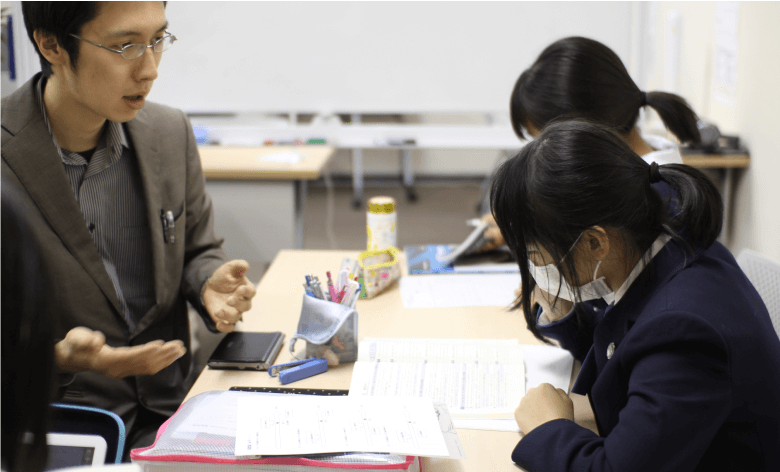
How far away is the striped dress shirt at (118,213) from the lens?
134 centimetres

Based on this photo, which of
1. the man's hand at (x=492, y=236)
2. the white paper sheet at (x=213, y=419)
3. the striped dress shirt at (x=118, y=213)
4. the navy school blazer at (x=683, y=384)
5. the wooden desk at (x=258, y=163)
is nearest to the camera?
the navy school blazer at (x=683, y=384)

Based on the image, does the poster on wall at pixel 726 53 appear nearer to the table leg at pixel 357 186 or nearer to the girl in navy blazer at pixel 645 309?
the girl in navy blazer at pixel 645 309

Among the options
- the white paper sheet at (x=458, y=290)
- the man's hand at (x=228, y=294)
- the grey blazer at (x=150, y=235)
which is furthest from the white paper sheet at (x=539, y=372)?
the grey blazer at (x=150, y=235)

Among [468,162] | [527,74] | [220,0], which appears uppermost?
[220,0]

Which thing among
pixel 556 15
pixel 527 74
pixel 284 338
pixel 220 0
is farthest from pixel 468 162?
pixel 284 338

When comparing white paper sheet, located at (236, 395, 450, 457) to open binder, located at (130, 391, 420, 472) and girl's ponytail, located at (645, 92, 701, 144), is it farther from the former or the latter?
girl's ponytail, located at (645, 92, 701, 144)

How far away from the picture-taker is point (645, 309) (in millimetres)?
842

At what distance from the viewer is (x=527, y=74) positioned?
1527 millimetres

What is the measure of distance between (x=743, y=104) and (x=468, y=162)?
2.93m

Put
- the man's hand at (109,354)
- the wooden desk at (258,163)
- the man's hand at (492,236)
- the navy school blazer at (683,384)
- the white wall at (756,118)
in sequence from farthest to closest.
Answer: the wooden desk at (258,163) < the white wall at (756,118) < the man's hand at (492,236) < the man's hand at (109,354) < the navy school blazer at (683,384)

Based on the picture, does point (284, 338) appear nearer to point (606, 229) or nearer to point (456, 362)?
point (456, 362)

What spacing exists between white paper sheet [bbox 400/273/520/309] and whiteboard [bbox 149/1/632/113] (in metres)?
1.73

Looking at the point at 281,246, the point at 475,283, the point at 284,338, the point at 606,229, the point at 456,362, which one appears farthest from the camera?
the point at 281,246

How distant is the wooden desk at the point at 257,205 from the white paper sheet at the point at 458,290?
1108mm
